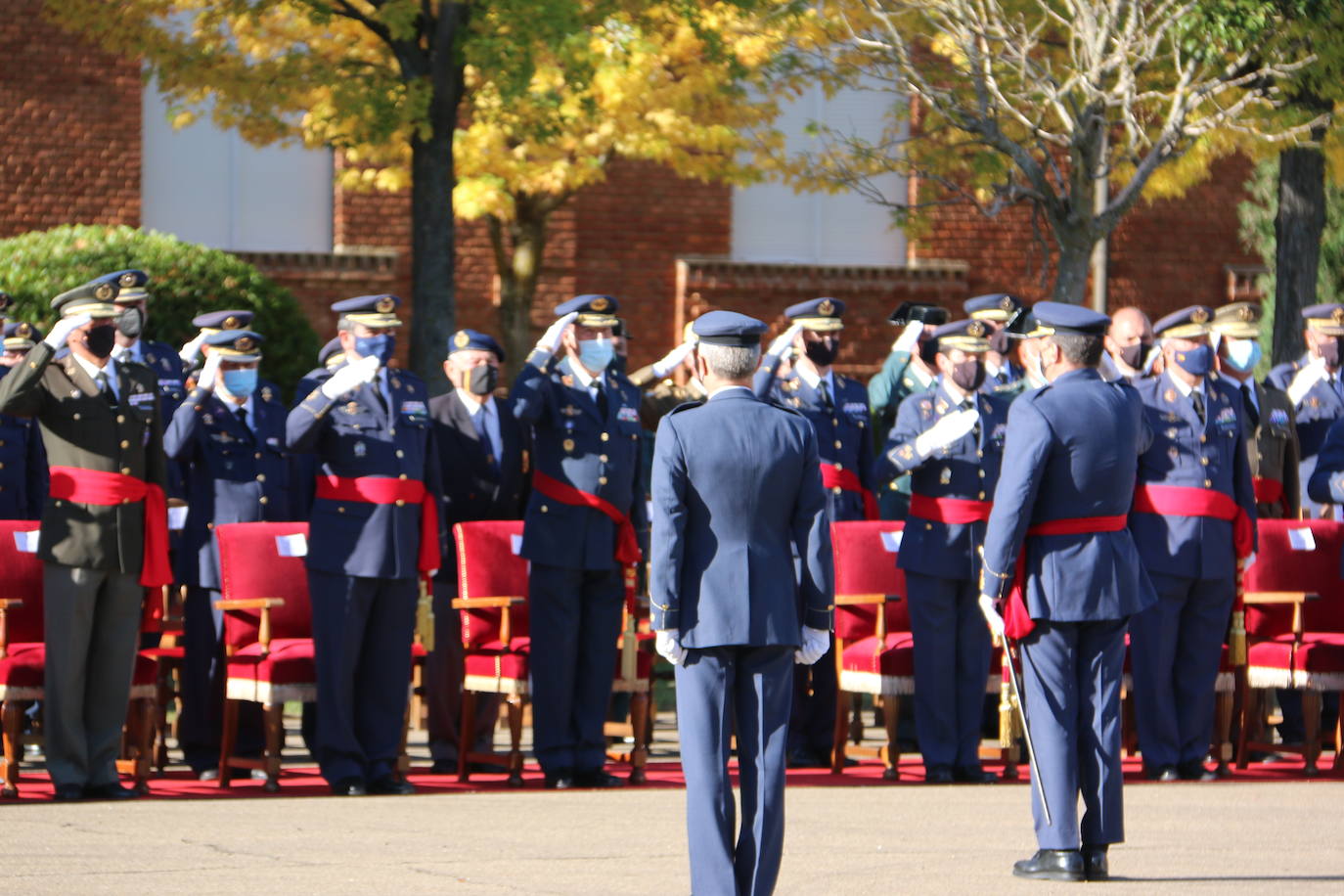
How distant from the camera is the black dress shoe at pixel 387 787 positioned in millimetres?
9969

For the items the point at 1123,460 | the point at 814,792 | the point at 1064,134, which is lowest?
the point at 814,792

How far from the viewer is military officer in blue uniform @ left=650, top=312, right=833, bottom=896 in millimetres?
6719

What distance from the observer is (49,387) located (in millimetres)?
9398

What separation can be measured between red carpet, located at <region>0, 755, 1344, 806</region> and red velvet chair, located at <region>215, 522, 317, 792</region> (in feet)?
0.54

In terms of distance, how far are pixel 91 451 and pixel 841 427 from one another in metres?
3.74

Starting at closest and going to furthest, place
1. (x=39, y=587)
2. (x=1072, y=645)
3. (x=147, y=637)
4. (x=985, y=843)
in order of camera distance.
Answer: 1. (x=1072, y=645)
2. (x=985, y=843)
3. (x=39, y=587)
4. (x=147, y=637)

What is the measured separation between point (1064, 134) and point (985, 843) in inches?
306

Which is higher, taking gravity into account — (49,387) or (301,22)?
(301,22)

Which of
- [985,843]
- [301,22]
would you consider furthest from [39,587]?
[301,22]

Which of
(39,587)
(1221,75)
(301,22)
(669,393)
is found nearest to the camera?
(39,587)

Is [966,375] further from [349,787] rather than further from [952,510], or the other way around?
[349,787]

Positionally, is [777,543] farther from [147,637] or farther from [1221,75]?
[1221,75]

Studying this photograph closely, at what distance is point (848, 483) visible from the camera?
11484 mm

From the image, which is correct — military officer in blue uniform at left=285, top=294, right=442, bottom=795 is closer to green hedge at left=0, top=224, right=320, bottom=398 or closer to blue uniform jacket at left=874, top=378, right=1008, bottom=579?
blue uniform jacket at left=874, top=378, right=1008, bottom=579
